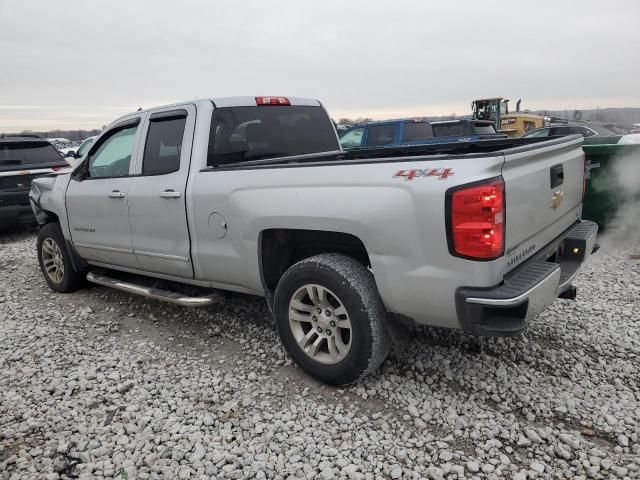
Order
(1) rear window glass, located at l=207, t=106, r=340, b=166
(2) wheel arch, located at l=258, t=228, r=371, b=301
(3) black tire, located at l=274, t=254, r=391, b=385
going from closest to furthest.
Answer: (3) black tire, located at l=274, t=254, r=391, b=385
(2) wheel arch, located at l=258, t=228, r=371, b=301
(1) rear window glass, located at l=207, t=106, r=340, b=166

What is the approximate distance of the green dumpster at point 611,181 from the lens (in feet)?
19.9

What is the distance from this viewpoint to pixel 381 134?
10.6m

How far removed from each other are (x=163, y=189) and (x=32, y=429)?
187 cm

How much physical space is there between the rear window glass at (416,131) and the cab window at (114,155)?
6732mm

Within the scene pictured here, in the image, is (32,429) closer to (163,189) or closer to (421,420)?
(163,189)

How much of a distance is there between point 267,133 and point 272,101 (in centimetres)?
33

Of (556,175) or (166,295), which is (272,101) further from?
(556,175)

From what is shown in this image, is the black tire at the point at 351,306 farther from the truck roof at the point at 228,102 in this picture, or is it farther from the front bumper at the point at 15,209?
the front bumper at the point at 15,209

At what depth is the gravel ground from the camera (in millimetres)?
2645

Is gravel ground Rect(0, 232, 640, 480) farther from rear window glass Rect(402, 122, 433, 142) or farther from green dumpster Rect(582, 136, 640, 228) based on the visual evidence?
rear window glass Rect(402, 122, 433, 142)

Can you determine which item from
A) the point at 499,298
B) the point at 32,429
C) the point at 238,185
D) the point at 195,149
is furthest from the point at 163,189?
the point at 499,298

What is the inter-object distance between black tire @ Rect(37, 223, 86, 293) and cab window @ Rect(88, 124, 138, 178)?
98 cm

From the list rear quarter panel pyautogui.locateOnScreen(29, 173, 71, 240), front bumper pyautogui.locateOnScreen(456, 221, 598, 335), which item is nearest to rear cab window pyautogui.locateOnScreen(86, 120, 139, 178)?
rear quarter panel pyautogui.locateOnScreen(29, 173, 71, 240)

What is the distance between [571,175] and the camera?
3.57 m
